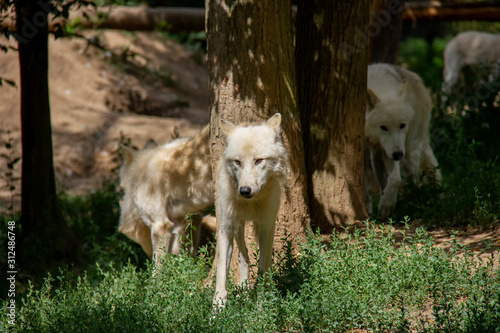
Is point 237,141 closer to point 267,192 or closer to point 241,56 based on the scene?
point 267,192

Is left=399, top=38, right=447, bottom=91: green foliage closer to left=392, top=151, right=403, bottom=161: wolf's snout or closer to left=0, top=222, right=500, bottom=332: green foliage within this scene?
left=392, top=151, right=403, bottom=161: wolf's snout

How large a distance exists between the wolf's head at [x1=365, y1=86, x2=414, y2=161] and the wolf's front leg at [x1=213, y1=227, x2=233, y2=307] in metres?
2.66

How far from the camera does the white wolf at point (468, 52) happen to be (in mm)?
12648

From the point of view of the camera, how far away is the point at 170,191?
6.00m

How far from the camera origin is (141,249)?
689 centimetres

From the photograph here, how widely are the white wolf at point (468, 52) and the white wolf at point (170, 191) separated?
865cm

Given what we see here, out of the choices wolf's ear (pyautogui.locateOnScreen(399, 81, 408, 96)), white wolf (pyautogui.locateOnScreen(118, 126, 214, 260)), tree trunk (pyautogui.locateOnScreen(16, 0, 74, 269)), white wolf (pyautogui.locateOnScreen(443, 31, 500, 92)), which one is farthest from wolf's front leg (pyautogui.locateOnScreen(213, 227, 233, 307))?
white wolf (pyautogui.locateOnScreen(443, 31, 500, 92))

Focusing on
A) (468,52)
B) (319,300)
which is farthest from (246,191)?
(468,52)

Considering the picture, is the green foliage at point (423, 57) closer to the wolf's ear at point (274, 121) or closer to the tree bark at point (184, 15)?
the tree bark at point (184, 15)

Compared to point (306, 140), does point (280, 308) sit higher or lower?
lower

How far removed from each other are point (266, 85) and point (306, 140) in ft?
3.69

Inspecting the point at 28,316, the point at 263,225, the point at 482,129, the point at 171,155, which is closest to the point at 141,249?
the point at 171,155

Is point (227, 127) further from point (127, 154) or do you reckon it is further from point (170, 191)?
point (127, 154)

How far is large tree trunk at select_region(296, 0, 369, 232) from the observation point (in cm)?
573
